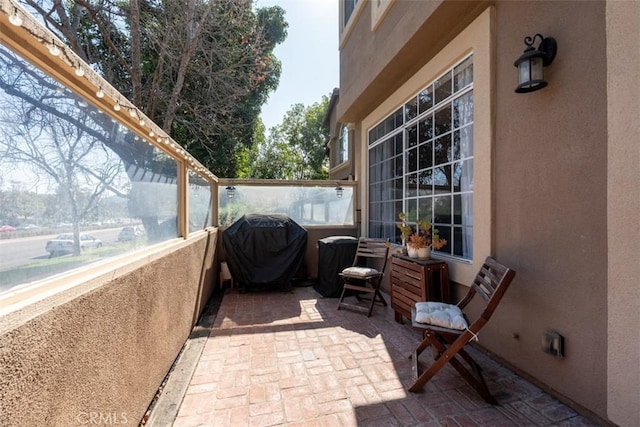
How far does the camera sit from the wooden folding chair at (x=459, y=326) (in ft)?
6.90

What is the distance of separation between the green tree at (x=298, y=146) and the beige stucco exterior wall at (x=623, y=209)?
2076cm

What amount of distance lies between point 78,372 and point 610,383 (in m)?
2.86

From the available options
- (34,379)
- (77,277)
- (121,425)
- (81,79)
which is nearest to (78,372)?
(34,379)

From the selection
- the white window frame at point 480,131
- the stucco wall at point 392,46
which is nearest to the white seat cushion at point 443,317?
the white window frame at point 480,131

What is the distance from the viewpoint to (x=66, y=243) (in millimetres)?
1294

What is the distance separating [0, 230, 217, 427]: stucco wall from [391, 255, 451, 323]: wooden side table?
2.43 m

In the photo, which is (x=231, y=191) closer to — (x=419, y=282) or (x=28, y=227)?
(x=419, y=282)

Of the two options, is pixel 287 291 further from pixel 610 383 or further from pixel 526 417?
pixel 610 383

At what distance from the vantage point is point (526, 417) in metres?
2.00

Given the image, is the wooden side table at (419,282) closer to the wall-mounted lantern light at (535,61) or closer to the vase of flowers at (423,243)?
the vase of flowers at (423,243)

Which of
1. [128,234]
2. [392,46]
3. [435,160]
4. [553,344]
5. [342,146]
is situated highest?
[342,146]

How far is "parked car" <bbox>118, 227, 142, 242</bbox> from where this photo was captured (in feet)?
5.93

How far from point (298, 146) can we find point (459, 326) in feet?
72.6

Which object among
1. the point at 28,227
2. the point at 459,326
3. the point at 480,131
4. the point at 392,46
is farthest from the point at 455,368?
the point at 392,46
